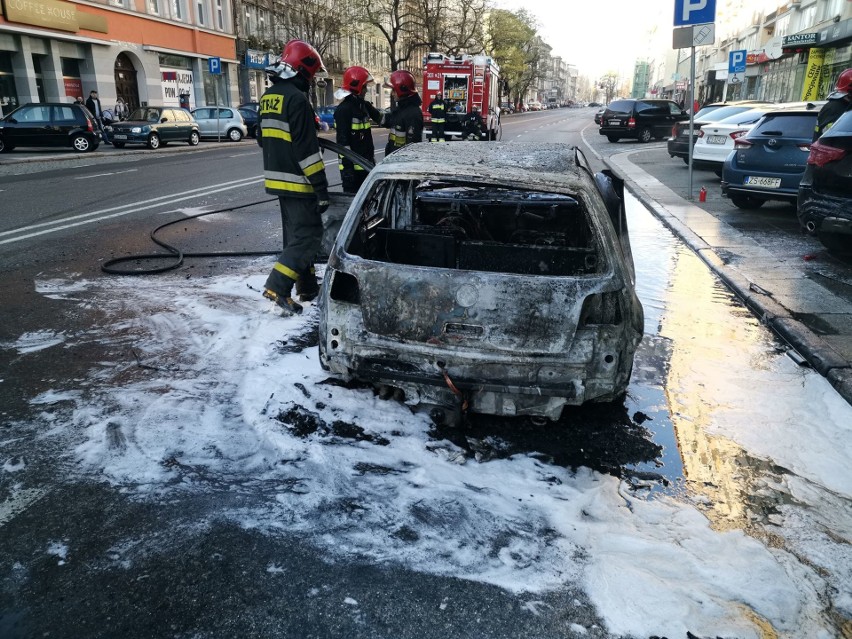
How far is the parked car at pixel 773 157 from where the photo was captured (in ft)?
32.4

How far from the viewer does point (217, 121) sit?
28.9 meters

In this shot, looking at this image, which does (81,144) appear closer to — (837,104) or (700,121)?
(700,121)

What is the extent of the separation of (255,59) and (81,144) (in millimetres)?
23646

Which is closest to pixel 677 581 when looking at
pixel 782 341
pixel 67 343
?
pixel 782 341

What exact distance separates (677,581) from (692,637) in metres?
0.29

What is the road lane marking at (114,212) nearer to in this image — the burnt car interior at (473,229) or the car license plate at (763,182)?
the burnt car interior at (473,229)

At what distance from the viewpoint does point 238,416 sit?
3744 millimetres

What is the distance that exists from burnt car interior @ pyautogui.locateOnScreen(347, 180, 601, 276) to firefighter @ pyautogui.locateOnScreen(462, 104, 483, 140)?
725 inches

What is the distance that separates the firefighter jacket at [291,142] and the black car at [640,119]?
24.9 m

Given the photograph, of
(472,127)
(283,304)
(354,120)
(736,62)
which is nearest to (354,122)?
(354,120)

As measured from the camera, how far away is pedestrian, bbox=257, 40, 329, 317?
205 inches

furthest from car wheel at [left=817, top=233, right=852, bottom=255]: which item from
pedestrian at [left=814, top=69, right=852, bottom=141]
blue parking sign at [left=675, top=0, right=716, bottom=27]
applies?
blue parking sign at [left=675, top=0, right=716, bottom=27]

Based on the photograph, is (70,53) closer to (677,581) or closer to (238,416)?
(238,416)

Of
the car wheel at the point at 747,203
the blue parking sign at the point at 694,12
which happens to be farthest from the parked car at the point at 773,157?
the blue parking sign at the point at 694,12
